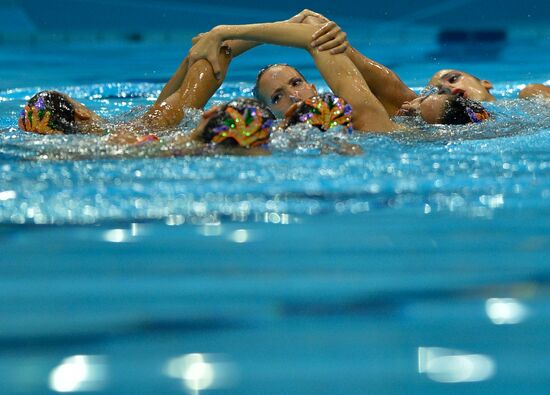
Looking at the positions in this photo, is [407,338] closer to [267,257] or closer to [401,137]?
[267,257]

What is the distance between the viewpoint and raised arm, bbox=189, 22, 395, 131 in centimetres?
364

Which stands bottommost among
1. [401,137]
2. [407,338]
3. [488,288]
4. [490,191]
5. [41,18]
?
[407,338]

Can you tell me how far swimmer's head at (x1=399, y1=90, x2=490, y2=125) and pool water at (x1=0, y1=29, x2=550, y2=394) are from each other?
50 centimetres

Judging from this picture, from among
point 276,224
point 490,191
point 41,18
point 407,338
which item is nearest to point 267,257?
point 276,224

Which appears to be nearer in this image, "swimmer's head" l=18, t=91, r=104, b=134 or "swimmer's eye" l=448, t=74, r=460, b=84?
"swimmer's head" l=18, t=91, r=104, b=134

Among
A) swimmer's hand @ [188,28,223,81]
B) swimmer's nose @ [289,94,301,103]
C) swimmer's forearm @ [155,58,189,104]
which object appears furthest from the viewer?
swimmer's forearm @ [155,58,189,104]

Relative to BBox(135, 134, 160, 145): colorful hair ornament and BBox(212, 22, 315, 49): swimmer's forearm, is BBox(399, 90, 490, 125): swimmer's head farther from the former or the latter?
BBox(135, 134, 160, 145): colorful hair ornament

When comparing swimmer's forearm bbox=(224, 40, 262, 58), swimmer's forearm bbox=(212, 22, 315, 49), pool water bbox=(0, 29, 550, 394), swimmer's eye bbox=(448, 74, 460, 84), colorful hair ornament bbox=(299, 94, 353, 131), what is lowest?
pool water bbox=(0, 29, 550, 394)

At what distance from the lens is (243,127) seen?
3.09 metres

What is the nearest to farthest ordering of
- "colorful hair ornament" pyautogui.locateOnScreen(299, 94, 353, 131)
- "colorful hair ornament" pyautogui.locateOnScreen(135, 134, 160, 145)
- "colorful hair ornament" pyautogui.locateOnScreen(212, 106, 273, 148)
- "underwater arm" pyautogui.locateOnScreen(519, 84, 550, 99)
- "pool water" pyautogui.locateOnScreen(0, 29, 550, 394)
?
"pool water" pyautogui.locateOnScreen(0, 29, 550, 394), "colorful hair ornament" pyautogui.locateOnScreen(212, 106, 273, 148), "colorful hair ornament" pyautogui.locateOnScreen(135, 134, 160, 145), "colorful hair ornament" pyautogui.locateOnScreen(299, 94, 353, 131), "underwater arm" pyautogui.locateOnScreen(519, 84, 550, 99)

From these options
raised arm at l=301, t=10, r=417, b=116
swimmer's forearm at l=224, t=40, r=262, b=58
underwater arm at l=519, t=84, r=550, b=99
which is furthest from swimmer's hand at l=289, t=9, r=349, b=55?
underwater arm at l=519, t=84, r=550, b=99

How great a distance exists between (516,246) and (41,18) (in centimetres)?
722

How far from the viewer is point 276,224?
2287mm

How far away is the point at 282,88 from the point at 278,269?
1.93 metres
